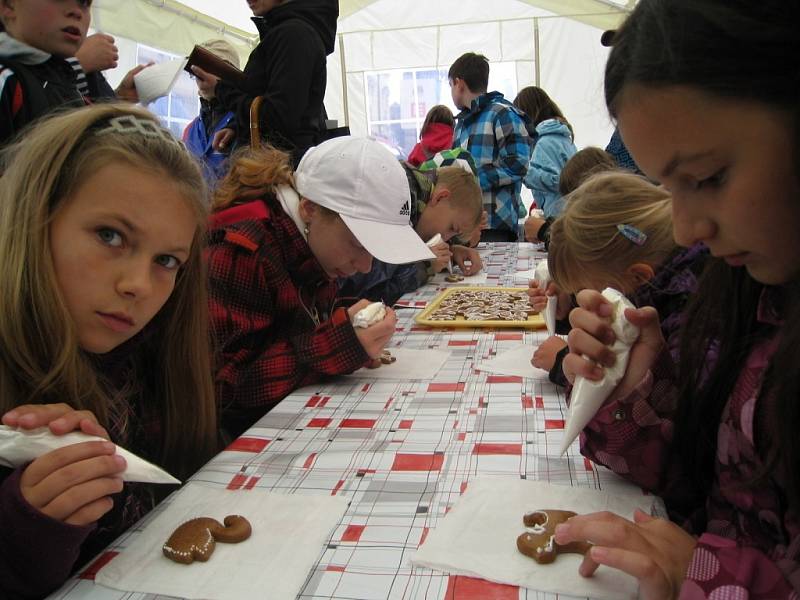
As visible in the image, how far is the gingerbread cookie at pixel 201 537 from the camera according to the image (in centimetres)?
76

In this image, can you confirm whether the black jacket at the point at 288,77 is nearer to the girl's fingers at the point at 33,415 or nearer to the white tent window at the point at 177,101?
the girl's fingers at the point at 33,415

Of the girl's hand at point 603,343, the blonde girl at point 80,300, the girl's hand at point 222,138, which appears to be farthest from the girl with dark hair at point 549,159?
the blonde girl at point 80,300

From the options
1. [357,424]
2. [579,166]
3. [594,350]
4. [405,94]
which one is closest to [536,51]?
[405,94]

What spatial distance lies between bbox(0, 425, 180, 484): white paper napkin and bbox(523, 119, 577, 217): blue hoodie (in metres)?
3.44

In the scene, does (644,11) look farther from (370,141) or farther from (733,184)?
(370,141)

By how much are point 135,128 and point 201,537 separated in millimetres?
A: 655

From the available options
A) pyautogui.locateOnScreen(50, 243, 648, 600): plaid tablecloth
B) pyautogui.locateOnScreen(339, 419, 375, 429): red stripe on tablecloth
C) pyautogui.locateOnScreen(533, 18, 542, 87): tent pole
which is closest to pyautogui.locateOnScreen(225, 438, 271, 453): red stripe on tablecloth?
pyautogui.locateOnScreen(50, 243, 648, 600): plaid tablecloth

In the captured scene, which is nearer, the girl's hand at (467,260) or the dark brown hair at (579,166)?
the dark brown hair at (579,166)

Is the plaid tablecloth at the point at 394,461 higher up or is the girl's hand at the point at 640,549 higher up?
the girl's hand at the point at 640,549

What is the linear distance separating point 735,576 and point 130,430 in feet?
3.06

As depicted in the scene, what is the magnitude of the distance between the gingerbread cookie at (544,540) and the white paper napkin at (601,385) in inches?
5.7

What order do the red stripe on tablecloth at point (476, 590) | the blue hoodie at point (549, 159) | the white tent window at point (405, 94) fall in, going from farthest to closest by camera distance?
the white tent window at point (405, 94)
the blue hoodie at point (549, 159)
the red stripe on tablecloth at point (476, 590)

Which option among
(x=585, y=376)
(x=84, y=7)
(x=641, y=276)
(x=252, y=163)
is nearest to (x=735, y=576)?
(x=585, y=376)

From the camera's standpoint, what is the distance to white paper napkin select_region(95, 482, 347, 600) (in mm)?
713
